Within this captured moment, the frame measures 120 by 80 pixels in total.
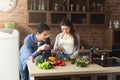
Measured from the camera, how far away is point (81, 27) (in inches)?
211

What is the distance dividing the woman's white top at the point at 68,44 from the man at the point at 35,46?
1.60 ft

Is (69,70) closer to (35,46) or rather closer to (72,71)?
(72,71)

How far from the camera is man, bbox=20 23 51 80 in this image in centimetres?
307

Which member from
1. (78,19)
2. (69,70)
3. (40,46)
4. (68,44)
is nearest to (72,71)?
(69,70)

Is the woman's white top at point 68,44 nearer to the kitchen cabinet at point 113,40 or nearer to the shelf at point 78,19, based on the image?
the shelf at point 78,19

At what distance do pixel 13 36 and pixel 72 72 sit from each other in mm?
933

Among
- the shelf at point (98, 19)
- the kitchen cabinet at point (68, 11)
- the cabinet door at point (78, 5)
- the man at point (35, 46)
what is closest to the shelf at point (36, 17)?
the kitchen cabinet at point (68, 11)

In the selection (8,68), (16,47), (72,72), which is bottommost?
(72,72)

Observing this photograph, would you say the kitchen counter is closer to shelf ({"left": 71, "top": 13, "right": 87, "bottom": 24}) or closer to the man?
the man

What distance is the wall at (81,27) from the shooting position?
5.04 m

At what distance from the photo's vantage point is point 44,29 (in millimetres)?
3084

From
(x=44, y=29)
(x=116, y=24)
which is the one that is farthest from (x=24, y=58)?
(x=116, y=24)

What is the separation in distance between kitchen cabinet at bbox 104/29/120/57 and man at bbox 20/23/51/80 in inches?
90.5

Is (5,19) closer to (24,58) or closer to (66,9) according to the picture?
(66,9)
